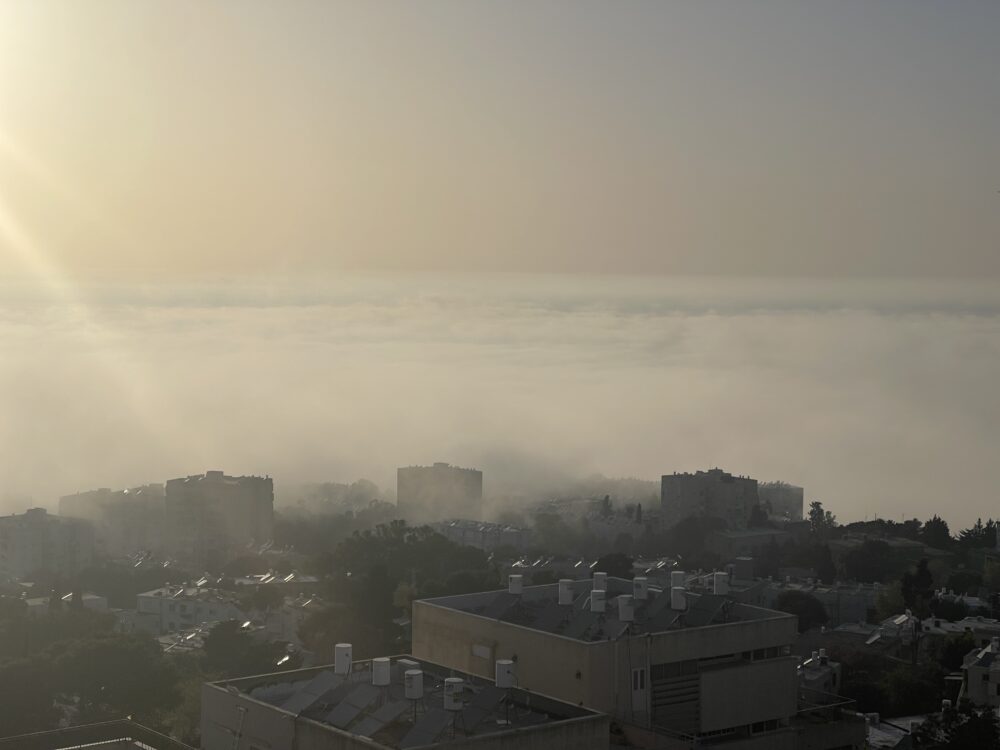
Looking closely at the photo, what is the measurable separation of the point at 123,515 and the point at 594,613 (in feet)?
281

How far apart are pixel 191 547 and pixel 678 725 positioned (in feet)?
251

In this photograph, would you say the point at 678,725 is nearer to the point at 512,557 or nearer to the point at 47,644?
the point at 47,644

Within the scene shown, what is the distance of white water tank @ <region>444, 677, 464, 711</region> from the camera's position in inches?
674

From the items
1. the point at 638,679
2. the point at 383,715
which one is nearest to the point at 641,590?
the point at 638,679

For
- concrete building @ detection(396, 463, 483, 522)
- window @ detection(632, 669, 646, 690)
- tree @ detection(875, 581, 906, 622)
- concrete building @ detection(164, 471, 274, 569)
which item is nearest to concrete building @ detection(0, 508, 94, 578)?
concrete building @ detection(164, 471, 274, 569)

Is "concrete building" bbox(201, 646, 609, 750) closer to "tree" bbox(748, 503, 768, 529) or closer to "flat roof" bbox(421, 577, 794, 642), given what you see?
"flat roof" bbox(421, 577, 794, 642)

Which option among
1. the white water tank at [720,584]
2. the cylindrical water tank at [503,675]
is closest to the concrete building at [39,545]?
the white water tank at [720,584]

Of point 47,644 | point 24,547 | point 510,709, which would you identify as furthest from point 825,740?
point 24,547

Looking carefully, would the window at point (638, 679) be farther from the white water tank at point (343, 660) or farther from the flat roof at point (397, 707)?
the white water tank at point (343, 660)

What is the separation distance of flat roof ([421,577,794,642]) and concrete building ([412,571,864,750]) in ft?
0.07

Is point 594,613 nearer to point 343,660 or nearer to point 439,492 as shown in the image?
point 343,660

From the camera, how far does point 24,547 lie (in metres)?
82.3

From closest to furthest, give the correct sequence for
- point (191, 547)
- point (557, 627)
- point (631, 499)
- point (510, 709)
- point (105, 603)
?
point (510, 709) < point (557, 627) < point (105, 603) < point (191, 547) < point (631, 499)

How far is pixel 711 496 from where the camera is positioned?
95562mm
